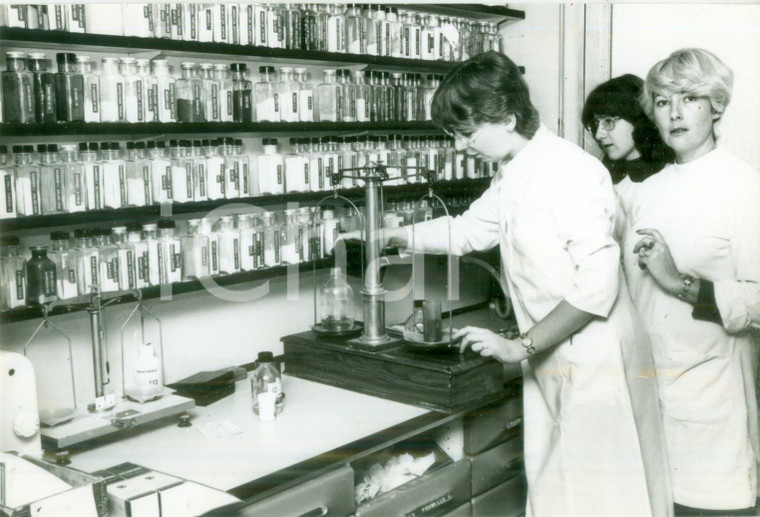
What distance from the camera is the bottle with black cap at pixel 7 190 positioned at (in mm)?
1722

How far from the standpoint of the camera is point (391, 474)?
1.94 m

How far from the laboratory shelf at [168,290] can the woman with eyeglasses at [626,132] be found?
3.42 feet

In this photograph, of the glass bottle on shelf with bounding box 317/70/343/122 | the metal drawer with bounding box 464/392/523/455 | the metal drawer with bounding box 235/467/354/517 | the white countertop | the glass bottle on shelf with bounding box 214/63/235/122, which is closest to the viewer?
the metal drawer with bounding box 235/467/354/517

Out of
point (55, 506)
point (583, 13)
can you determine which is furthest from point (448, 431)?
point (583, 13)

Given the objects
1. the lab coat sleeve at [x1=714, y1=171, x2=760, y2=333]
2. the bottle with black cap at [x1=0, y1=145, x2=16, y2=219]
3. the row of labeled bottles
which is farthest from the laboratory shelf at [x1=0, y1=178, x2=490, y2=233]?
the lab coat sleeve at [x1=714, y1=171, x2=760, y2=333]

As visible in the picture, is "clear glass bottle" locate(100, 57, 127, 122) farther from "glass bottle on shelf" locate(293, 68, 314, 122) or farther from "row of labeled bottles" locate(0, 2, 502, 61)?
"glass bottle on shelf" locate(293, 68, 314, 122)

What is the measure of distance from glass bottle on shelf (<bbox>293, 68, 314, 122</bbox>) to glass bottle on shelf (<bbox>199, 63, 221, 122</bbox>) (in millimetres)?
301

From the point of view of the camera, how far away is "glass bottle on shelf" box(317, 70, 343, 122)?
246 centimetres

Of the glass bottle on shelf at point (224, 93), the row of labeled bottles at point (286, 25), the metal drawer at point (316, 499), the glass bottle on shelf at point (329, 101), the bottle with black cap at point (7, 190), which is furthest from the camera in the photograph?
the glass bottle on shelf at point (329, 101)

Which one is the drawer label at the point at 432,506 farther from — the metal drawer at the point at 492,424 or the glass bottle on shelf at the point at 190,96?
the glass bottle on shelf at the point at 190,96

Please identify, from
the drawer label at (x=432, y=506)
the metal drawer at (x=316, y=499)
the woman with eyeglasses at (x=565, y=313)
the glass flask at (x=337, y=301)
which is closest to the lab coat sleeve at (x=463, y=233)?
the glass flask at (x=337, y=301)

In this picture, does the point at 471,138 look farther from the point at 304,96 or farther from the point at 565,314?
the point at 304,96

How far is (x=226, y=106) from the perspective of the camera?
2.18 m

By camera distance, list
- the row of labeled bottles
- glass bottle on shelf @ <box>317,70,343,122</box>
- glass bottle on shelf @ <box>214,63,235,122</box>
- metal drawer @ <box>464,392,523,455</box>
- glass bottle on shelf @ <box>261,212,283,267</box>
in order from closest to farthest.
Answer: the row of labeled bottles → metal drawer @ <box>464,392,523,455</box> → glass bottle on shelf @ <box>214,63,235,122</box> → glass bottle on shelf @ <box>261,212,283,267</box> → glass bottle on shelf @ <box>317,70,343,122</box>
